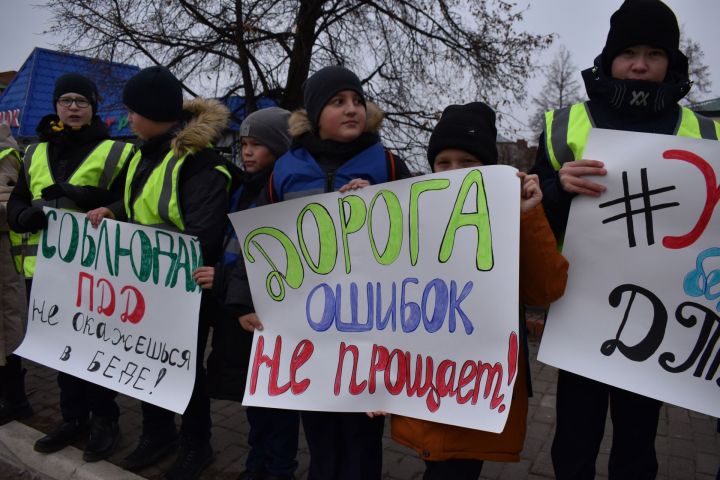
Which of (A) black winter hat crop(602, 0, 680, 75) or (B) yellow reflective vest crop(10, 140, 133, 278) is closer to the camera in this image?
(A) black winter hat crop(602, 0, 680, 75)

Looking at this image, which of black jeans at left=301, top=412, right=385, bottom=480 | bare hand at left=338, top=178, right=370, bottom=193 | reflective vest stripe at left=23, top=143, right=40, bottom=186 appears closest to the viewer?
bare hand at left=338, top=178, right=370, bottom=193

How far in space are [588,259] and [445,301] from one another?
0.49 metres

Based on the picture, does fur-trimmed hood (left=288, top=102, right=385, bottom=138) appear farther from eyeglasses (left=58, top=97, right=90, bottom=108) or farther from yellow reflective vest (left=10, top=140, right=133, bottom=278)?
eyeglasses (left=58, top=97, right=90, bottom=108)

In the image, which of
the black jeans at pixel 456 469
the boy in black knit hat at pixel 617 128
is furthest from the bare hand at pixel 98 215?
the boy in black knit hat at pixel 617 128

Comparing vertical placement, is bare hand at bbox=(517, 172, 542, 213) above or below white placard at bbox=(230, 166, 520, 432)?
above

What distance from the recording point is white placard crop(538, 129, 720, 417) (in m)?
1.64

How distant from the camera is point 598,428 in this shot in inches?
73.9

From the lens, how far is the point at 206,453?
2900 millimetres

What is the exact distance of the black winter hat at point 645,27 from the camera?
5.80ft

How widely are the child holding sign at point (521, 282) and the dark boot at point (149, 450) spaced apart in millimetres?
1649

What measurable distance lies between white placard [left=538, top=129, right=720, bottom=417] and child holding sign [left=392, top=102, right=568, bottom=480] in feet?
0.41

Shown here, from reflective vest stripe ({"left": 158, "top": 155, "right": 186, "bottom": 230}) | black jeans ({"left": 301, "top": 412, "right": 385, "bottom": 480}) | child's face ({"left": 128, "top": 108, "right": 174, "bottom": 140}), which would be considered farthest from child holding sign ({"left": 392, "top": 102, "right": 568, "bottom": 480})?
child's face ({"left": 128, "top": 108, "right": 174, "bottom": 140})

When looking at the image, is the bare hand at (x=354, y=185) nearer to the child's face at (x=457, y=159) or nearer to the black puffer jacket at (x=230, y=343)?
the child's face at (x=457, y=159)

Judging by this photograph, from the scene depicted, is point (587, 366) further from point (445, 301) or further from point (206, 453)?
point (206, 453)
